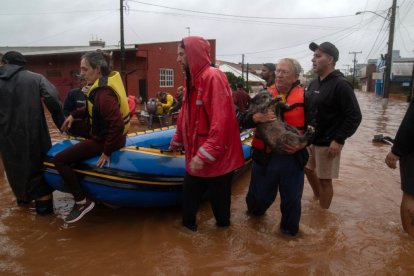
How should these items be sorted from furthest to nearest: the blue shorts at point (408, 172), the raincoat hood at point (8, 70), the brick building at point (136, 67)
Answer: the brick building at point (136, 67)
the raincoat hood at point (8, 70)
the blue shorts at point (408, 172)

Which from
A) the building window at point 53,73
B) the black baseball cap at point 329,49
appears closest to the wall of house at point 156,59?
the building window at point 53,73

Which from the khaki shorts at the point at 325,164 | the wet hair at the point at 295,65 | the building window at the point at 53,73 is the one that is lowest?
the khaki shorts at the point at 325,164

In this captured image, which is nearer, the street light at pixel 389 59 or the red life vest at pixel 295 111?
the red life vest at pixel 295 111

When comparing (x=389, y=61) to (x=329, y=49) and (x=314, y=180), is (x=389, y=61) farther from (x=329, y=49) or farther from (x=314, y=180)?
(x=329, y=49)

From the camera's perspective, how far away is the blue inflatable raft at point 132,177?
3660 millimetres

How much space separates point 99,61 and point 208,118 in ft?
4.42

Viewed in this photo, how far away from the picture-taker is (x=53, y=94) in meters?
4.11

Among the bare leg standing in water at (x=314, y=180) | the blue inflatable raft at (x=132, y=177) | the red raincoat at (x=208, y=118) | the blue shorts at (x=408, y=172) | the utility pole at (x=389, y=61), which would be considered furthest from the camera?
the utility pole at (x=389, y=61)

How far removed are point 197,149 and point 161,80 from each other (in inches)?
877

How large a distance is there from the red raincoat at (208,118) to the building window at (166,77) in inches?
866

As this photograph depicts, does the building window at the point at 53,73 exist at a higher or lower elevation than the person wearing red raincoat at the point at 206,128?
higher

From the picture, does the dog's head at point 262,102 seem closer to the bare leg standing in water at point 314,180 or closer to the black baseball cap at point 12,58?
the bare leg standing in water at point 314,180

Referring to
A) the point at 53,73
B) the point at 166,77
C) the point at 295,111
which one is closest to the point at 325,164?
the point at 295,111

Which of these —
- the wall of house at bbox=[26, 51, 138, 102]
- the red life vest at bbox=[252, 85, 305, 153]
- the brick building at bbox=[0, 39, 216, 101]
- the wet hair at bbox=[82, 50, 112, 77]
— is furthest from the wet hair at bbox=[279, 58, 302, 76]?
the wall of house at bbox=[26, 51, 138, 102]
